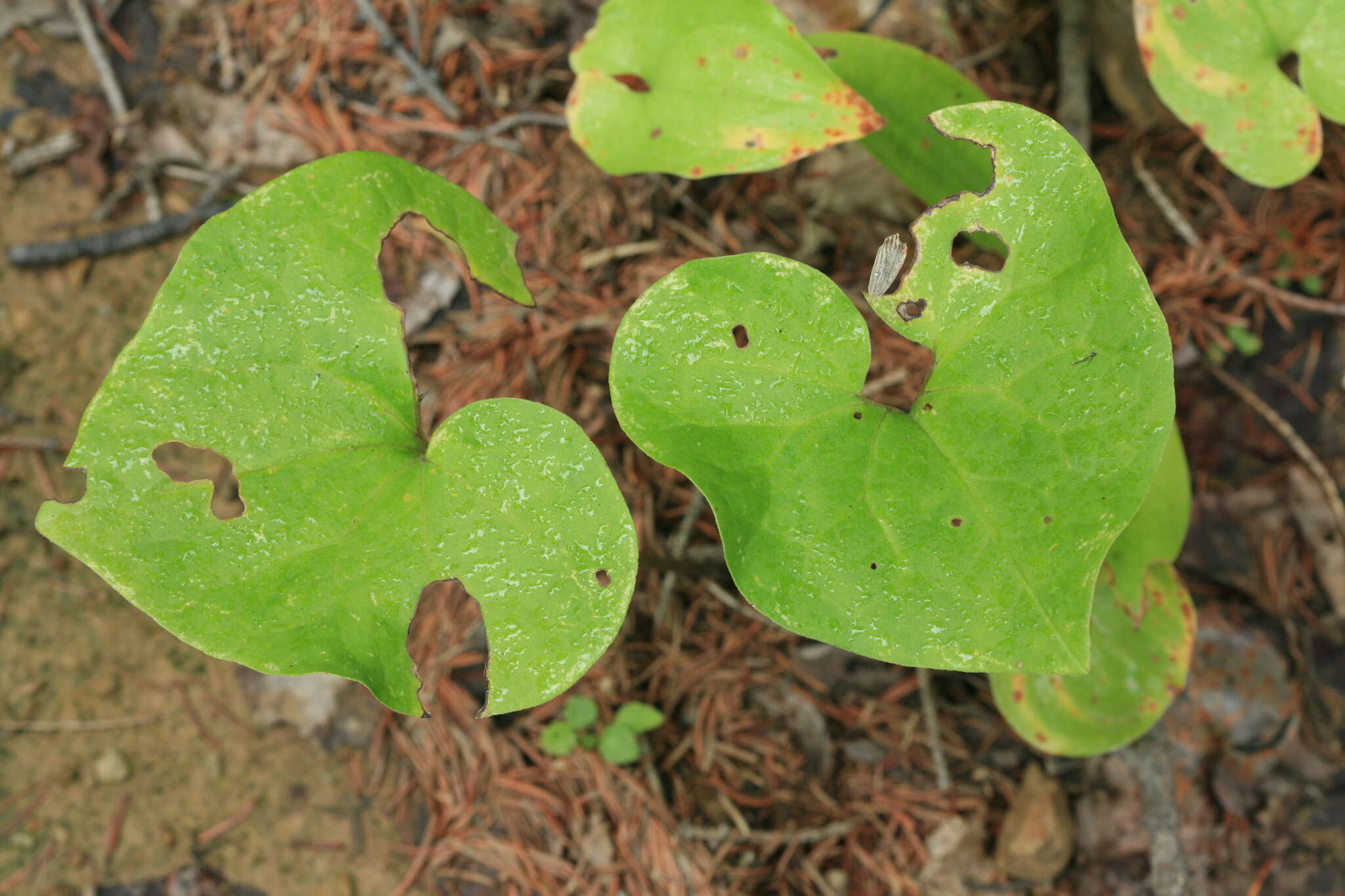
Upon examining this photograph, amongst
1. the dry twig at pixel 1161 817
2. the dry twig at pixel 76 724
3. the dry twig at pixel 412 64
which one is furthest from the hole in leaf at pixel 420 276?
the dry twig at pixel 1161 817

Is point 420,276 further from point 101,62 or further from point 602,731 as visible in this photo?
point 602,731

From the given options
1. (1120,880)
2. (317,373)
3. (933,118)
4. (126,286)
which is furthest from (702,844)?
(126,286)

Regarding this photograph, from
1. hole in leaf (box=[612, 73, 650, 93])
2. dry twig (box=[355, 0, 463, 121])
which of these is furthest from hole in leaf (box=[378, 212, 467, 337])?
hole in leaf (box=[612, 73, 650, 93])

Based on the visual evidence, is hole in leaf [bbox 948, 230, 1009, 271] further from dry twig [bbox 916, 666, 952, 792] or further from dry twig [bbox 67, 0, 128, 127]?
dry twig [bbox 67, 0, 128, 127]

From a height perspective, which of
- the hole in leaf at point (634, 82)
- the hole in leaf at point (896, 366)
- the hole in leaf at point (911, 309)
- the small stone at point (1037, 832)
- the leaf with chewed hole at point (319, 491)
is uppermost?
the hole in leaf at point (634, 82)

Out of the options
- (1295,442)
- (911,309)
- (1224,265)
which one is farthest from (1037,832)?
(1224,265)

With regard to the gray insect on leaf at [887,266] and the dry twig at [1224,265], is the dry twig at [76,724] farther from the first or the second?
the dry twig at [1224,265]

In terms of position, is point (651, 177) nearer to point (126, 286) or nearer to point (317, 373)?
point (317, 373)
